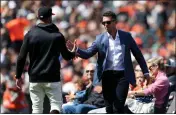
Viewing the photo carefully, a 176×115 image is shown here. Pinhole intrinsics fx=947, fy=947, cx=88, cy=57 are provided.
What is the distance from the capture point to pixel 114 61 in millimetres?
14000

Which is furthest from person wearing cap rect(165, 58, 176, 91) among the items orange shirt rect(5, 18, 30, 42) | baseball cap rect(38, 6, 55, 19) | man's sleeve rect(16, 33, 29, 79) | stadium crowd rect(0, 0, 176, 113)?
orange shirt rect(5, 18, 30, 42)

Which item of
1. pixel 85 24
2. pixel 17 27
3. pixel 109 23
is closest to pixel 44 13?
Result: pixel 109 23

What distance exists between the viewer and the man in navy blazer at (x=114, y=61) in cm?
Answer: 1397

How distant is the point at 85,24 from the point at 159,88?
34.9 feet

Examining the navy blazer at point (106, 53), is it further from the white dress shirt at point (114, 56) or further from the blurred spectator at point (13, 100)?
the blurred spectator at point (13, 100)

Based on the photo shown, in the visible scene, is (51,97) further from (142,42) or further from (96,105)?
(142,42)

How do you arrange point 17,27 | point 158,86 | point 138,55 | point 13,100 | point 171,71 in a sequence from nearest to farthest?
point 138,55 < point 158,86 < point 171,71 < point 13,100 < point 17,27

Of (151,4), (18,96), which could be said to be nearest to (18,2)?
(151,4)

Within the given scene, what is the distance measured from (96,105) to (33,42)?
3035 mm

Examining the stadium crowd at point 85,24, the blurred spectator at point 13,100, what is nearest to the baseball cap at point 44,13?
the blurred spectator at point 13,100

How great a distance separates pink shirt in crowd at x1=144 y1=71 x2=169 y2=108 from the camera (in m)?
15.3

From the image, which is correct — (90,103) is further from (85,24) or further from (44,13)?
(85,24)

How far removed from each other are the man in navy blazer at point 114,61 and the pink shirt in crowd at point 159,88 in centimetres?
119

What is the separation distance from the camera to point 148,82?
15000 mm
